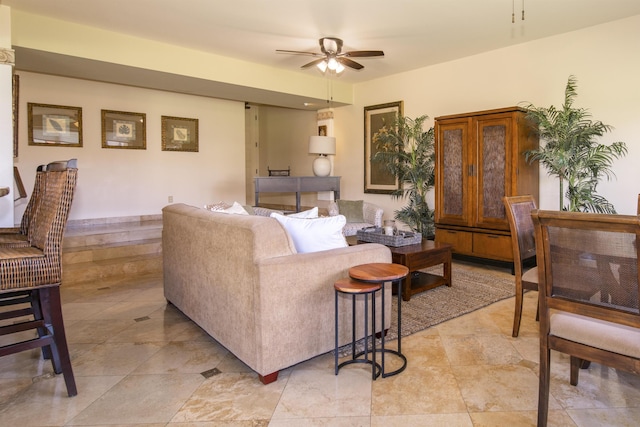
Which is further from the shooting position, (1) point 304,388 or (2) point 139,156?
(2) point 139,156

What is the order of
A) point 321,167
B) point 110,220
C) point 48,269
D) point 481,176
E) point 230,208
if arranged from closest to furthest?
point 48,269, point 230,208, point 481,176, point 110,220, point 321,167

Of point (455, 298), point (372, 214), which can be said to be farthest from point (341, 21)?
point (455, 298)

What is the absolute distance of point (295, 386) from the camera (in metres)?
2.11

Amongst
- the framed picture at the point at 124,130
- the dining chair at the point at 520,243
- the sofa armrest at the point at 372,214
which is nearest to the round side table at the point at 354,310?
the dining chair at the point at 520,243

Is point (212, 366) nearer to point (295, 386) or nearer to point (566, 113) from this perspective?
point (295, 386)

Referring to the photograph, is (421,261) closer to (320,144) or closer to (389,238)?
(389,238)

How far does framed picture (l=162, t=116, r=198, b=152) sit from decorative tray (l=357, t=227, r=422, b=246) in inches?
165

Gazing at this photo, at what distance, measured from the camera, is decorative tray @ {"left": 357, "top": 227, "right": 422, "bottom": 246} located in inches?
149

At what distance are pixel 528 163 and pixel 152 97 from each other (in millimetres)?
5677

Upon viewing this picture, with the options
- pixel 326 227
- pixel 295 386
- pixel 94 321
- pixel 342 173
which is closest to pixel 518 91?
pixel 342 173

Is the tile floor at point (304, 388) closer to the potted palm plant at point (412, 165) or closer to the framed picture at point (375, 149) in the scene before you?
the potted palm plant at point (412, 165)

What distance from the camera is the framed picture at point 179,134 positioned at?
6.70m

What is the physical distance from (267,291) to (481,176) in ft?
11.6

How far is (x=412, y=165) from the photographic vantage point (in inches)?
226
